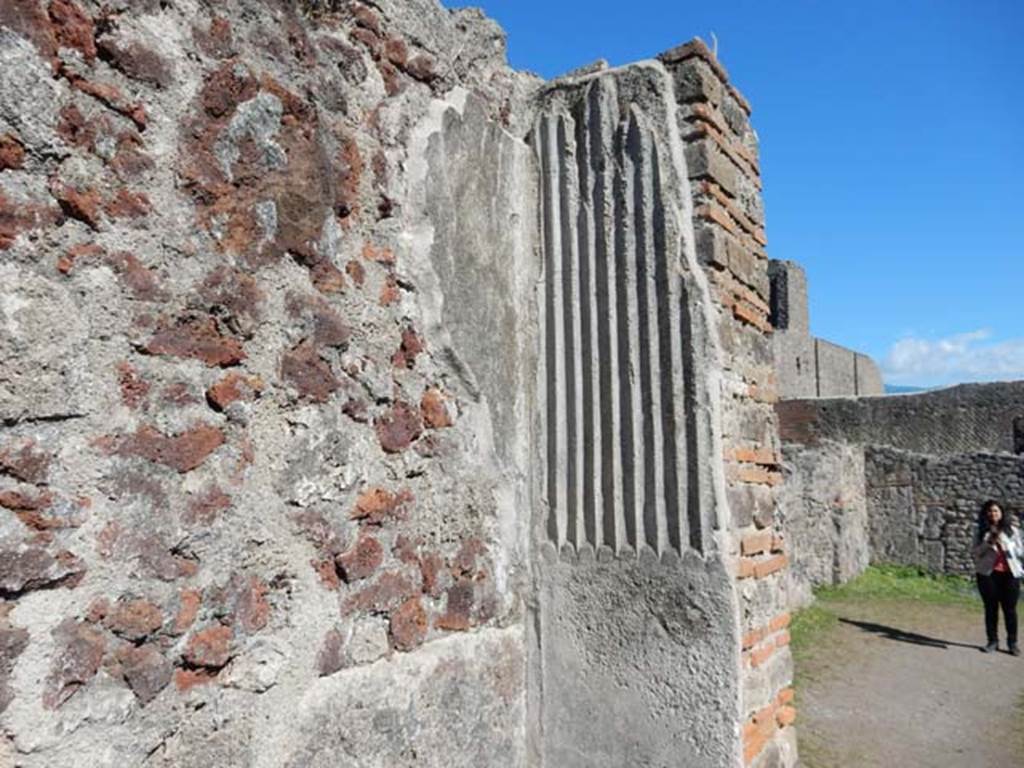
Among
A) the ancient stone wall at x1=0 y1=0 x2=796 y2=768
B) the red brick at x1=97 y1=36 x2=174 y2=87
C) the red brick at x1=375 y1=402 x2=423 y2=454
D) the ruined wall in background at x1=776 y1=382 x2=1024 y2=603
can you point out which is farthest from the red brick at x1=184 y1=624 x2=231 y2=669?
the ruined wall in background at x1=776 y1=382 x2=1024 y2=603

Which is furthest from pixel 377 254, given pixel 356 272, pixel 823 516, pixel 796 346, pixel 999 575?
pixel 796 346

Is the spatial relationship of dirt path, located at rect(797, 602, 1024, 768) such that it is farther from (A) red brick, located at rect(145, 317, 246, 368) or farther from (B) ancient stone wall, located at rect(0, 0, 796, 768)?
(A) red brick, located at rect(145, 317, 246, 368)

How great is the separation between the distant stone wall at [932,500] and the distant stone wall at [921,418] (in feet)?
22.9

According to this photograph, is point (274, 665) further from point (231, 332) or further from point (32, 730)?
point (231, 332)

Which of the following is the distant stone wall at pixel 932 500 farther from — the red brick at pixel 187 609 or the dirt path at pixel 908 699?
the red brick at pixel 187 609

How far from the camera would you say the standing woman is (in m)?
7.92

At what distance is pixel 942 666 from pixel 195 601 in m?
7.62

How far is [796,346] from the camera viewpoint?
23266 millimetres

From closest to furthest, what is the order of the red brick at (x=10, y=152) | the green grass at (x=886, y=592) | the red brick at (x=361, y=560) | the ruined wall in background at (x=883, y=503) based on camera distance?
the red brick at (x=10, y=152) → the red brick at (x=361, y=560) → the green grass at (x=886, y=592) → the ruined wall in background at (x=883, y=503)

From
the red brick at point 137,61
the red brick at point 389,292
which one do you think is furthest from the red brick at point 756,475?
the red brick at point 137,61

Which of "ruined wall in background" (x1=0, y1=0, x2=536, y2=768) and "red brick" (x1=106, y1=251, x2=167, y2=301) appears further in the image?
"red brick" (x1=106, y1=251, x2=167, y2=301)

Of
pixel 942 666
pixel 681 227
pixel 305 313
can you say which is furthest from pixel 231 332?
pixel 942 666

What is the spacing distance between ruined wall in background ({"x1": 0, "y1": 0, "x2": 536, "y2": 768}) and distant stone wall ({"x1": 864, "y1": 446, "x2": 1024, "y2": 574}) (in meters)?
12.0

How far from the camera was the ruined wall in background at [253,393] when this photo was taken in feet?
4.33
